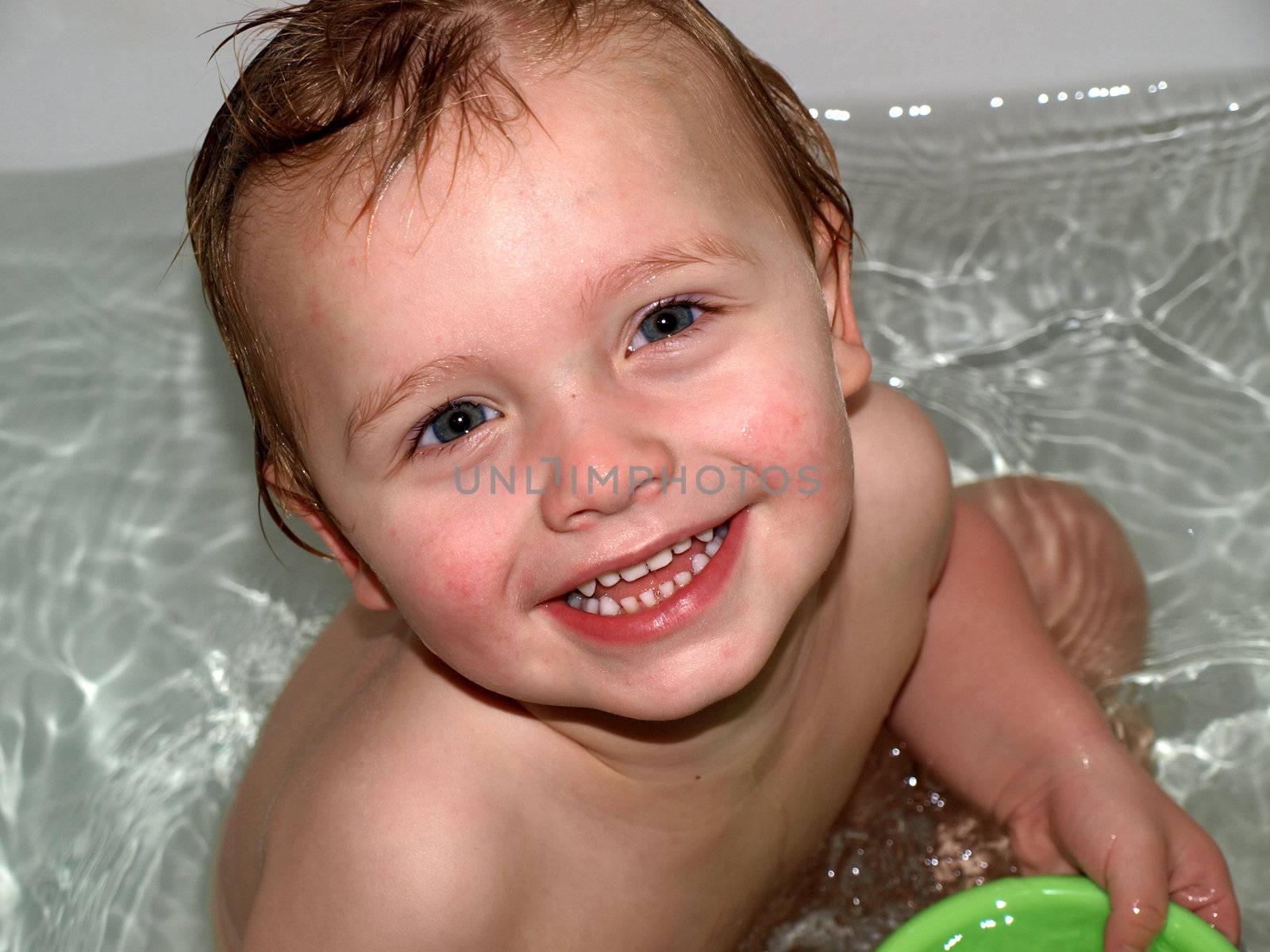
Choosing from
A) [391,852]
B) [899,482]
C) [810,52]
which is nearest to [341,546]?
[391,852]

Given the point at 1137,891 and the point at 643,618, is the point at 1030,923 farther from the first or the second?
the point at 643,618

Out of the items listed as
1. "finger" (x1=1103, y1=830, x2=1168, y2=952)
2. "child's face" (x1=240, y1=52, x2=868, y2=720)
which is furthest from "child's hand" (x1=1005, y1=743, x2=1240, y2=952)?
"child's face" (x1=240, y1=52, x2=868, y2=720)

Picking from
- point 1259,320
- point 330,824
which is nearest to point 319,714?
point 330,824

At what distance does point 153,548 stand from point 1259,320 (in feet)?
3.54

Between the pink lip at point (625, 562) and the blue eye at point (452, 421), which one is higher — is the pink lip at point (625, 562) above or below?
below

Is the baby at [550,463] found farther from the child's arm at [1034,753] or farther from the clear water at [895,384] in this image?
the clear water at [895,384]

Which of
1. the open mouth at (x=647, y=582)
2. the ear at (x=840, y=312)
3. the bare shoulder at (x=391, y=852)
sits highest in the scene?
the ear at (x=840, y=312)

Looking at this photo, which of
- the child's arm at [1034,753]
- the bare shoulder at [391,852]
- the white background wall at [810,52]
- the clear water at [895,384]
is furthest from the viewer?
the white background wall at [810,52]

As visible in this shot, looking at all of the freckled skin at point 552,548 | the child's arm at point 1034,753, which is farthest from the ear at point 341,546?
the child's arm at point 1034,753

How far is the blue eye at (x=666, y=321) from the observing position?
0.80 m

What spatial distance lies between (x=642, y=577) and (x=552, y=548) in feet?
0.24

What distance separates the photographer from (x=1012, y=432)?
144 cm

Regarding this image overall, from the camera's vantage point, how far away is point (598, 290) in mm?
758

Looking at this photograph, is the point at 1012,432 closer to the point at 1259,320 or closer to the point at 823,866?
the point at 1259,320
